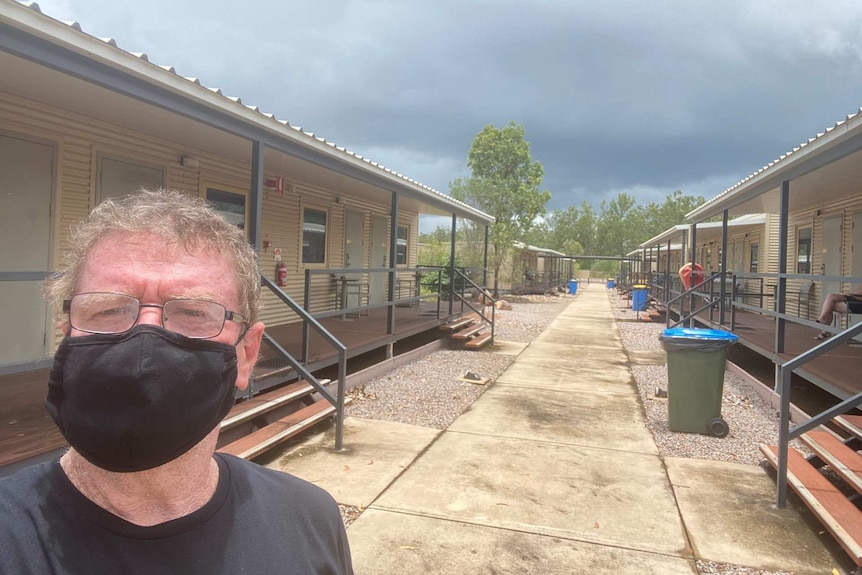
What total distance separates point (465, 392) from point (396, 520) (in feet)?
11.4

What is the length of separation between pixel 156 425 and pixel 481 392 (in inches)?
238

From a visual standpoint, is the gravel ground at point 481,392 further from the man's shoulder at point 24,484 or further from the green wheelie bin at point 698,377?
the man's shoulder at point 24,484

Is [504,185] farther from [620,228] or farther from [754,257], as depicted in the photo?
[620,228]

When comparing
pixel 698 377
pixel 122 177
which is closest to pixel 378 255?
pixel 122 177

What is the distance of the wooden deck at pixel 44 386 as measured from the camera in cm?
295

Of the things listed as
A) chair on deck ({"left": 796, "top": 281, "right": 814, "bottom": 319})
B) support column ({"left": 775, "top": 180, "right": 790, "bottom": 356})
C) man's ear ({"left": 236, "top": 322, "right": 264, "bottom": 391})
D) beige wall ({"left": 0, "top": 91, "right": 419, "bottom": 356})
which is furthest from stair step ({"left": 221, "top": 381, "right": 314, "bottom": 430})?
chair on deck ({"left": 796, "top": 281, "right": 814, "bottom": 319})

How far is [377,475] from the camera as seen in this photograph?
3994 millimetres

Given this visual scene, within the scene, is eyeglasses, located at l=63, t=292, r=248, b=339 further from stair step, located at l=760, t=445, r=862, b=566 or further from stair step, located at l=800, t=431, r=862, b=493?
stair step, located at l=800, t=431, r=862, b=493

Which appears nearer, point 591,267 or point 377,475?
point 377,475

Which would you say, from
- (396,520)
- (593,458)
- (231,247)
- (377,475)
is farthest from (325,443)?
(231,247)

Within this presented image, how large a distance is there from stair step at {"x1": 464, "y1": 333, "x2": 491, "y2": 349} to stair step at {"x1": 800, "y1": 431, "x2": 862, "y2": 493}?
5.95 meters

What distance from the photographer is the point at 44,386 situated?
446cm

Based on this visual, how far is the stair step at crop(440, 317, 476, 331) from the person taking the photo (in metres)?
10.5

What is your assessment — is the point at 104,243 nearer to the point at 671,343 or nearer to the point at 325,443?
the point at 325,443
